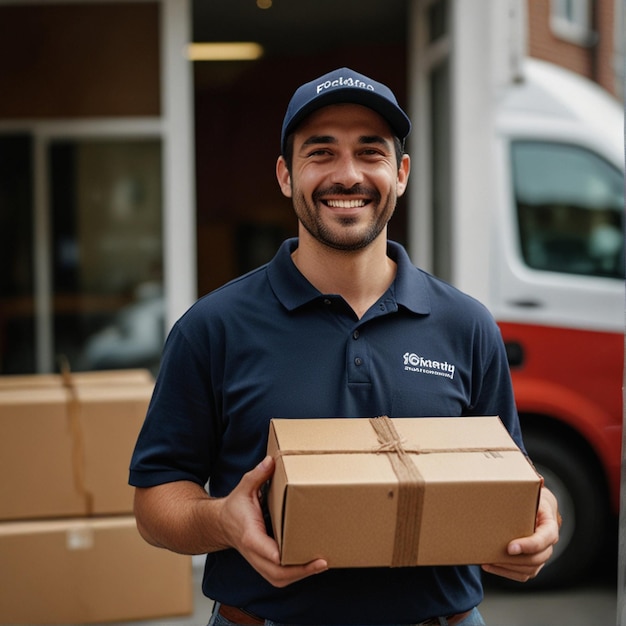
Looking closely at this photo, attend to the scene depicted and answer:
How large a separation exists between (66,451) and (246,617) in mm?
2082

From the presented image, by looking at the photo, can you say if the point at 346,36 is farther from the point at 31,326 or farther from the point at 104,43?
the point at 31,326

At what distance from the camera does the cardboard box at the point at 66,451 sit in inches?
149

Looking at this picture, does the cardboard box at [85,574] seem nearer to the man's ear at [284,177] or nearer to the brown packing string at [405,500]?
the man's ear at [284,177]

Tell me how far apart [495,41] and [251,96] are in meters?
5.11

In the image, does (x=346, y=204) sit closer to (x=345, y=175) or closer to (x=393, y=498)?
(x=345, y=175)

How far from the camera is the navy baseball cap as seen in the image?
6.42ft

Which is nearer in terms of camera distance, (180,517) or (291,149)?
(180,517)

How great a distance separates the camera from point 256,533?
5.51 feet

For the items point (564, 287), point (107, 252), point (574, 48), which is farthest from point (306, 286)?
point (107, 252)

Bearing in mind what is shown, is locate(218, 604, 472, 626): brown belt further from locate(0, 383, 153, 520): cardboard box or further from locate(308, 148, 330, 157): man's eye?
locate(0, 383, 153, 520): cardboard box

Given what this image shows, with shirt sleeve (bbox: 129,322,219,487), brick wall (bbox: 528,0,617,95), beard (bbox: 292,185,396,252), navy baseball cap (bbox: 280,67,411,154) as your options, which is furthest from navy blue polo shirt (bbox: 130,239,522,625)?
brick wall (bbox: 528,0,617,95)

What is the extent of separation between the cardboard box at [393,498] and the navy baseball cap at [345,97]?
0.63 m

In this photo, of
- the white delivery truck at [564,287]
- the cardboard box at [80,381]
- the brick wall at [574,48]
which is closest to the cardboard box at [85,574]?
the cardboard box at [80,381]

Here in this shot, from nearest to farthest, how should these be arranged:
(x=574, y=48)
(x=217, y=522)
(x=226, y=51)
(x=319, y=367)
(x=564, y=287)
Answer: (x=217, y=522), (x=319, y=367), (x=564, y=287), (x=574, y=48), (x=226, y=51)
